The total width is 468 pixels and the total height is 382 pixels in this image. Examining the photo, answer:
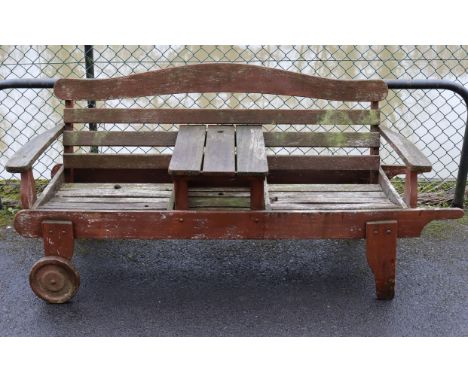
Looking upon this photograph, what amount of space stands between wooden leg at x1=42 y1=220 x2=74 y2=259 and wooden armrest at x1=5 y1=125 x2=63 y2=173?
0.90 feet

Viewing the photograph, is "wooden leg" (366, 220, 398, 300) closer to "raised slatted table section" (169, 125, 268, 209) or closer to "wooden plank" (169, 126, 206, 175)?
"raised slatted table section" (169, 125, 268, 209)

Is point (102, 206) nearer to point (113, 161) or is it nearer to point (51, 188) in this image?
point (51, 188)

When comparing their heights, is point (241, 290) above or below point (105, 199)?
below

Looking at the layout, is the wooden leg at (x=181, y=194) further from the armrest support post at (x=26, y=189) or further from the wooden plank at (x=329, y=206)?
the armrest support post at (x=26, y=189)

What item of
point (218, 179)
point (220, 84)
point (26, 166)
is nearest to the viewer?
point (26, 166)

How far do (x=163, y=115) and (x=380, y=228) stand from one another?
1317 mm

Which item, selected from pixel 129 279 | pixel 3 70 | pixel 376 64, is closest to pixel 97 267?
pixel 129 279

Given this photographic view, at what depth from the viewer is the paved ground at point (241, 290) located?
288cm

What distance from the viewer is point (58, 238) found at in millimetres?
2938

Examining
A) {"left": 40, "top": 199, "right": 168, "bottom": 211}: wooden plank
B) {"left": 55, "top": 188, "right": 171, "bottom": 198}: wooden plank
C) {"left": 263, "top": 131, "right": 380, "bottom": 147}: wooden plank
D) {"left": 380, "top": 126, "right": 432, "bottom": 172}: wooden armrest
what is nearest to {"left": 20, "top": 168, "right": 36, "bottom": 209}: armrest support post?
{"left": 40, "top": 199, "right": 168, "bottom": 211}: wooden plank

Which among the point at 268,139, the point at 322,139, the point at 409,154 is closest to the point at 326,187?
the point at 322,139

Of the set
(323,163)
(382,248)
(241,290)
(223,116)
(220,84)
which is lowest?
(241,290)

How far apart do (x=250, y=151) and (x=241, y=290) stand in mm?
730

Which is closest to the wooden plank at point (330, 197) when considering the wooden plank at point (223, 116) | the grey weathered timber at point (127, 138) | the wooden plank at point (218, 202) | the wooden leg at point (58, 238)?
the wooden plank at point (218, 202)
